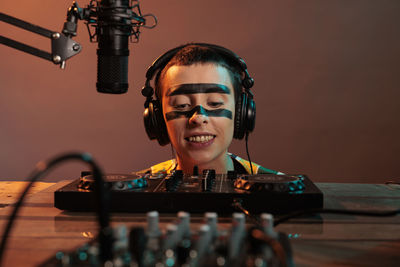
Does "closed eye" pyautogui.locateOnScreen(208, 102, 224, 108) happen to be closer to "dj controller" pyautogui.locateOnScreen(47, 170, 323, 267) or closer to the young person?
the young person

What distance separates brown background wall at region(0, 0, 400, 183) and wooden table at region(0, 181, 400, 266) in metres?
1.77

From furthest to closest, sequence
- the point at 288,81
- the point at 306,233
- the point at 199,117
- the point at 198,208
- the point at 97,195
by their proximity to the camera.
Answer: the point at 288,81
the point at 199,117
the point at 198,208
the point at 306,233
the point at 97,195

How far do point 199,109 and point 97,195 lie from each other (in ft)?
2.84

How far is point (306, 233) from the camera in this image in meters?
0.78

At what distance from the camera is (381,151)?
9.18 feet

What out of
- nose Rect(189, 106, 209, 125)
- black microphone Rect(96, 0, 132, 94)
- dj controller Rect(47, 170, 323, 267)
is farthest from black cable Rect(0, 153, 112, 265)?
nose Rect(189, 106, 209, 125)

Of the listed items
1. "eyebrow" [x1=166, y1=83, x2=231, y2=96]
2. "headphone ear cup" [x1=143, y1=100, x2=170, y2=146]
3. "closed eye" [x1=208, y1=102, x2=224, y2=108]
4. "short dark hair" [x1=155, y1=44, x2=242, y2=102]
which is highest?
"short dark hair" [x1=155, y1=44, x2=242, y2=102]

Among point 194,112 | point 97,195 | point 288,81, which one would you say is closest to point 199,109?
point 194,112

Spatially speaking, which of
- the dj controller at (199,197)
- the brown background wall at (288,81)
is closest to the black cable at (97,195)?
the dj controller at (199,197)

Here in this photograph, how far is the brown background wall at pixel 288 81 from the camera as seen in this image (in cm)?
274

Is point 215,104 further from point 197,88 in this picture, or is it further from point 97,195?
point 97,195

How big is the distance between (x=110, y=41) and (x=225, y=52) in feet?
1.59

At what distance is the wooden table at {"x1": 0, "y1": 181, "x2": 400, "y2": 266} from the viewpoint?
64cm

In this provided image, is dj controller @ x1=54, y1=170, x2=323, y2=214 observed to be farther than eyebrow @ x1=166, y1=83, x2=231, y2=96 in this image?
No
